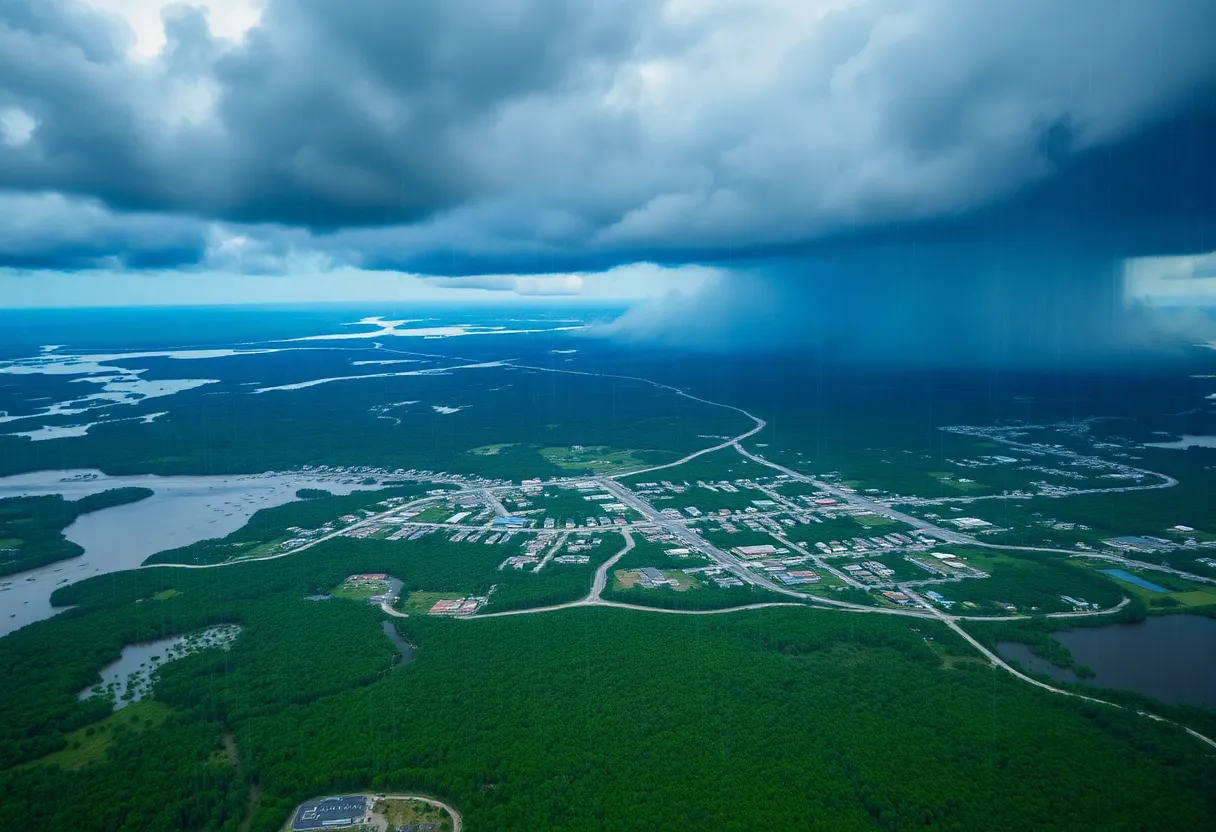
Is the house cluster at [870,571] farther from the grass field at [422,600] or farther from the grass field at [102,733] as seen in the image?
the grass field at [102,733]

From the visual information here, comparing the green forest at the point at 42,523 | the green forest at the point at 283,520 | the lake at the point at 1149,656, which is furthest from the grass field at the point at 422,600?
the lake at the point at 1149,656

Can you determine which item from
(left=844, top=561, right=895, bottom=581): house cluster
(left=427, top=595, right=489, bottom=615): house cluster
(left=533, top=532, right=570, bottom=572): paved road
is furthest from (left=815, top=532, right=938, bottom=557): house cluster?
(left=427, top=595, right=489, bottom=615): house cluster

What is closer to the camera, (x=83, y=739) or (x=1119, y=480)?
(x=83, y=739)

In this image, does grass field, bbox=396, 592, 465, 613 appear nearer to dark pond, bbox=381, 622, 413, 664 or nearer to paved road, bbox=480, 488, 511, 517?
dark pond, bbox=381, 622, 413, 664

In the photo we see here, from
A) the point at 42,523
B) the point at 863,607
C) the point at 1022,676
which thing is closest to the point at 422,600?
the point at 863,607

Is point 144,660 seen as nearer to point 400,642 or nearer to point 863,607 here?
point 400,642

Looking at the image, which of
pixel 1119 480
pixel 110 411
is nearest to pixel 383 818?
pixel 1119 480

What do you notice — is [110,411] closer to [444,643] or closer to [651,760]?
[444,643]
